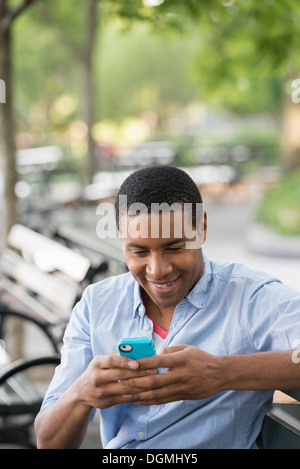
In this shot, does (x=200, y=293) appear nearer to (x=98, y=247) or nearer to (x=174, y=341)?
(x=174, y=341)

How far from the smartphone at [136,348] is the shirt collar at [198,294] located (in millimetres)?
337

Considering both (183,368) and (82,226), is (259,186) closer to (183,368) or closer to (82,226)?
(82,226)

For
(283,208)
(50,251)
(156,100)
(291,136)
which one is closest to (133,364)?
(50,251)

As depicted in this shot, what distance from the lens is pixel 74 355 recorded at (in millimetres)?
2086

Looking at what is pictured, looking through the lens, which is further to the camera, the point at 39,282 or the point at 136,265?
the point at 39,282

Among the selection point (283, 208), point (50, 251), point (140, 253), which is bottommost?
point (283, 208)

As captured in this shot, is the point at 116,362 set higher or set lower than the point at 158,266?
lower

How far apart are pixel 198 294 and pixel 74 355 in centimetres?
42

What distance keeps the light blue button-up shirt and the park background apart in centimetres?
302

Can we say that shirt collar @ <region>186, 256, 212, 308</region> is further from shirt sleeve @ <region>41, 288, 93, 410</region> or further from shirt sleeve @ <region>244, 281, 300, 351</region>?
shirt sleeve @ <region>41, 288, 93, 410</region>

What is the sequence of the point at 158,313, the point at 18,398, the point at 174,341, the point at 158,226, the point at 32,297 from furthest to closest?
the point at 32,297 → the point at 18,398 → the point at 158,313 → the point at 174,341 → the point at 158,226

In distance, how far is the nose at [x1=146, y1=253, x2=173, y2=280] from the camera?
190cm

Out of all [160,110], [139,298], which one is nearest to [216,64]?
[139,298]
